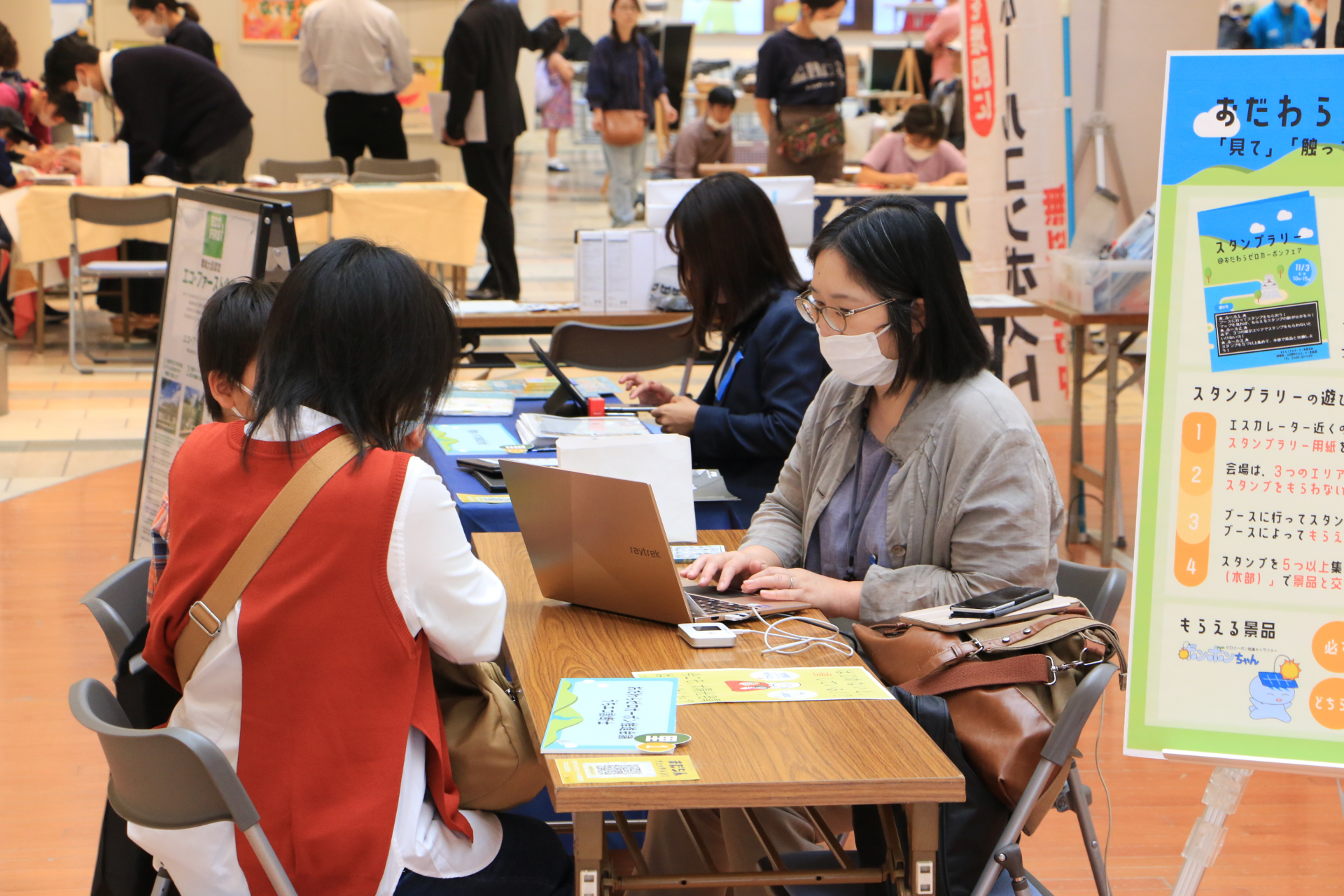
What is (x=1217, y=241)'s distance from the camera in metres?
1.67

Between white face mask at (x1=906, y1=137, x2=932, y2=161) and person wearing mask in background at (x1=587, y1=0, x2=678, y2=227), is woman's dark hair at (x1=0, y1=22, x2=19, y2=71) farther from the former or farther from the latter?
white face mask at (x1=906, y1=137, x2=932, y2=161)

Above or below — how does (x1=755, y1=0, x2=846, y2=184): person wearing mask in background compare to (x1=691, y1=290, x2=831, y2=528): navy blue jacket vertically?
above

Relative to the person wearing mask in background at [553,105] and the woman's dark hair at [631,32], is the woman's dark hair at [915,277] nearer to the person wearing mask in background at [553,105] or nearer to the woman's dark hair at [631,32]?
the woman's dark hair at [631,32]

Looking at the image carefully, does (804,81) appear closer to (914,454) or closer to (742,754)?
(914,454)

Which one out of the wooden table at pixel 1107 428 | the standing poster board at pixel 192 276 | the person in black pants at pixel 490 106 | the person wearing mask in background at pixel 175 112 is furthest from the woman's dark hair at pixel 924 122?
the standing poster board at pixel 192 276

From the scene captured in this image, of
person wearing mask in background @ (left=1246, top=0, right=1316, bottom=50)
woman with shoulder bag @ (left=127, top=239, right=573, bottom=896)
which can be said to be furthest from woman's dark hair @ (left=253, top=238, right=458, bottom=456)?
person wearing mask in background @ (left=1246, top=0, right=1316, bottom=50)

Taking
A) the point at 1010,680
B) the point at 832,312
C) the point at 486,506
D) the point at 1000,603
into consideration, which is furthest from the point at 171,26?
the point at 1010,680

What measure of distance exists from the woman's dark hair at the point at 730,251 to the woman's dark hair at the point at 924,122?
548cm

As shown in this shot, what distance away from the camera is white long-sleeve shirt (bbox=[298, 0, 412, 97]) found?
7.88 m

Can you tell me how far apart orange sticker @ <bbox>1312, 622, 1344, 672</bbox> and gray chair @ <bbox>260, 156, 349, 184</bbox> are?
7.44m

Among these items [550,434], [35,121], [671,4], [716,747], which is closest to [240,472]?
[716,747]

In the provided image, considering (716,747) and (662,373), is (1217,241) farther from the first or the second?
(662,373)

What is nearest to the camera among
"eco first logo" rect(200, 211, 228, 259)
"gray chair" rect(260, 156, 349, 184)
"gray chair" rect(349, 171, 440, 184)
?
"eco first logo" rect(200, 211, 228, 259)

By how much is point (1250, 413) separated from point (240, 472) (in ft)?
4.17
